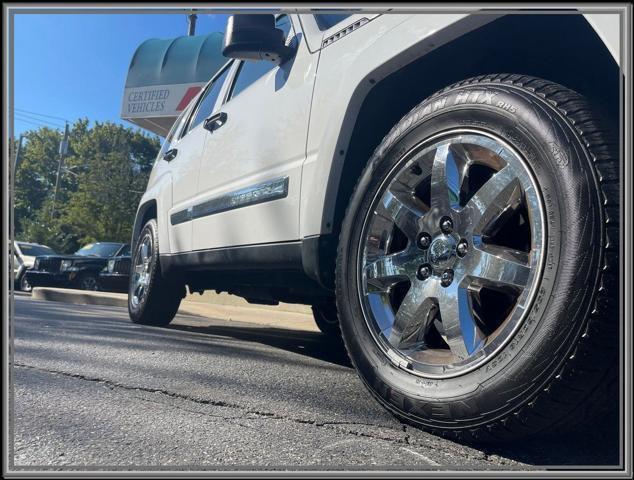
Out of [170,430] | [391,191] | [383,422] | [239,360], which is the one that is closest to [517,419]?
[383,422]

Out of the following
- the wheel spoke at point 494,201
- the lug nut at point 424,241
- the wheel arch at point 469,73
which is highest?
the wheel arch at point 469,73

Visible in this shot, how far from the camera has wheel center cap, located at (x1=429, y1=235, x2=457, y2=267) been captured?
1549 millimetres

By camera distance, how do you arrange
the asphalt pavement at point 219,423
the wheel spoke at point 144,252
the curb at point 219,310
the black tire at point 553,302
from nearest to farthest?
the black tire at point 553,302 → the asphalt pavement at point 219,423 → the wheel spoke at point 144,252 → the curb at point 219,310

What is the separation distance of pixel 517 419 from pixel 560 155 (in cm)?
65

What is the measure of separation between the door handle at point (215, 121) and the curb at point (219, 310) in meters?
2.53

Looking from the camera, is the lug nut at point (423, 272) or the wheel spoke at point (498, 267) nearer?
the wheel spoke at point (498, 267)

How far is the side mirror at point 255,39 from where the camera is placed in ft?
7.70

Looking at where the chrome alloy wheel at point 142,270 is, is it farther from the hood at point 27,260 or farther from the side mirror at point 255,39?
the hood at point 27,260

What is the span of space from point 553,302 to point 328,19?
1559mm

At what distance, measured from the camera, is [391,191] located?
1.75 meters

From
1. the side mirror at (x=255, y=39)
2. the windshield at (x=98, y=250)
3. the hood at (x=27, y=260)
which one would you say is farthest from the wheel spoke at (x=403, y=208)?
the hood at (x=27, y=260)

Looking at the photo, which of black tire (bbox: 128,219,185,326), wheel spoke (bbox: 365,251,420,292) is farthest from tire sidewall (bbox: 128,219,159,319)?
wheel spoke (bbox: 365,251,420,292)

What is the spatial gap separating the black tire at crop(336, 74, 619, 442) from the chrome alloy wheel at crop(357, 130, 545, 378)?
0.14 ft

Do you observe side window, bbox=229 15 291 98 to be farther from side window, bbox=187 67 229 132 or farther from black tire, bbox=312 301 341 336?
black tire, bbox=312 301 341 336
